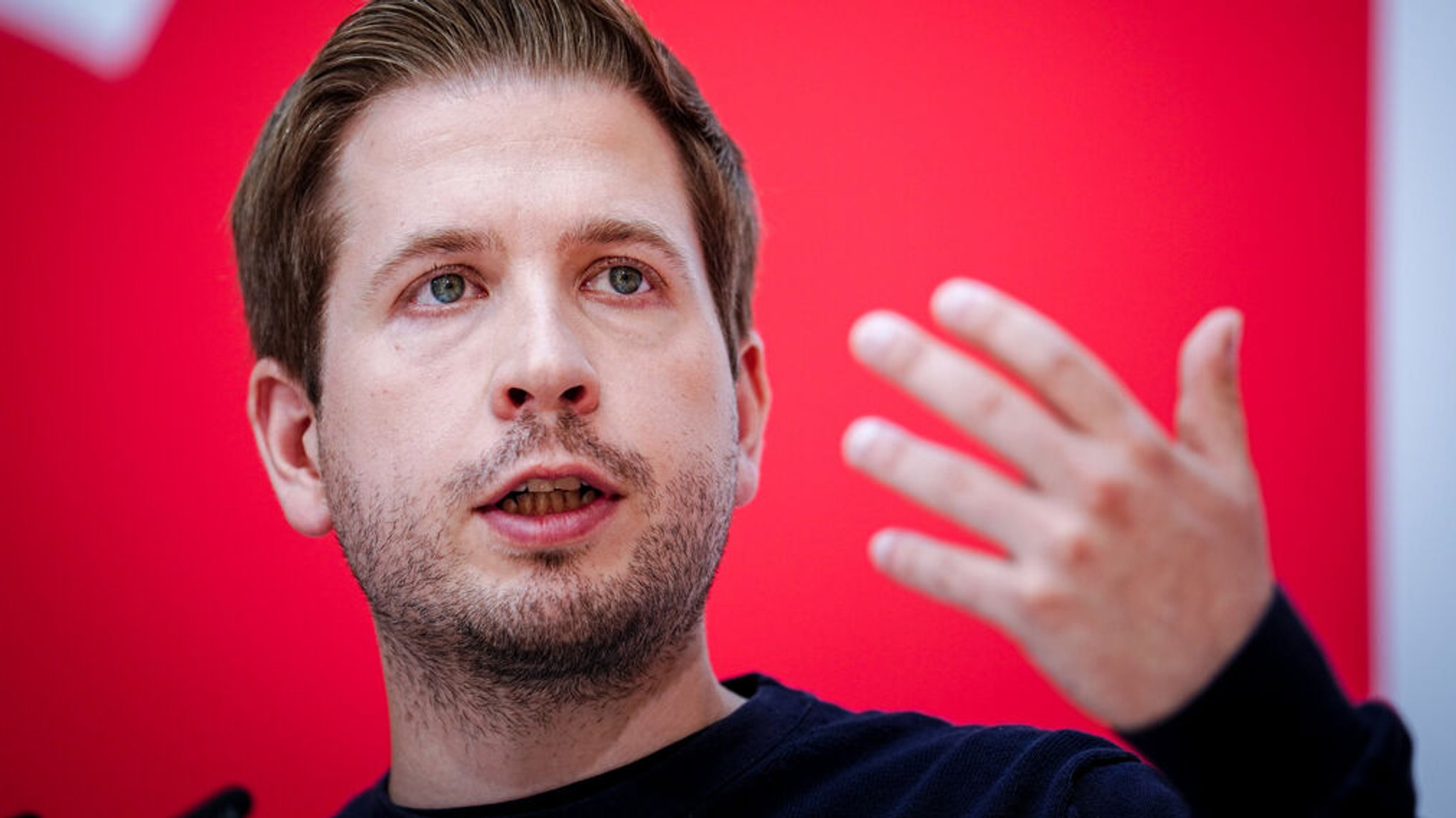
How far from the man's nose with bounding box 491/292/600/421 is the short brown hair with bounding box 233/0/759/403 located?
31cm

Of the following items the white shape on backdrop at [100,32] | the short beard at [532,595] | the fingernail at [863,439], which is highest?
the white shape on backdrop at [100,32]

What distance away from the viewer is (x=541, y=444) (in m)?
1.20

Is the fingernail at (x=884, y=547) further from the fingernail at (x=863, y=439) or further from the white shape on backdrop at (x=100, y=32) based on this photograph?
the white shape on backdrop at (x=100, y=32)

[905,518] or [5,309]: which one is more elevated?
[5,309]

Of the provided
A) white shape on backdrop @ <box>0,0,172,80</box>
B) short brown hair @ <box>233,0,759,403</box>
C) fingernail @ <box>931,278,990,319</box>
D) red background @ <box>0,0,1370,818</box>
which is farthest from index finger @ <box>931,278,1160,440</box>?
white shape on backdrop @ <box>0,0,172,80</box>

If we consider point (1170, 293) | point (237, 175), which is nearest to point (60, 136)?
point (237, 175)

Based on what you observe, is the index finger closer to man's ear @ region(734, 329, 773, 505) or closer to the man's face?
the man's face

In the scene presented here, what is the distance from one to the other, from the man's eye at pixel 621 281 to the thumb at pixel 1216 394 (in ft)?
2.25

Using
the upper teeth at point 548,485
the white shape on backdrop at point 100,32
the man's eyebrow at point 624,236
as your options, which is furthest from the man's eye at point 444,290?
the white shape on backdrop at point 100,32

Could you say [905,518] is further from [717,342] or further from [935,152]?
[717,342]

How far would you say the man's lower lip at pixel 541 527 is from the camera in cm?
121

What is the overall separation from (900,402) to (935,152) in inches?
16.2

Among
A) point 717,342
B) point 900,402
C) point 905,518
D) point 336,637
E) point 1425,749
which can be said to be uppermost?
point 717,342

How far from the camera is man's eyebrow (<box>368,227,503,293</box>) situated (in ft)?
4.27
